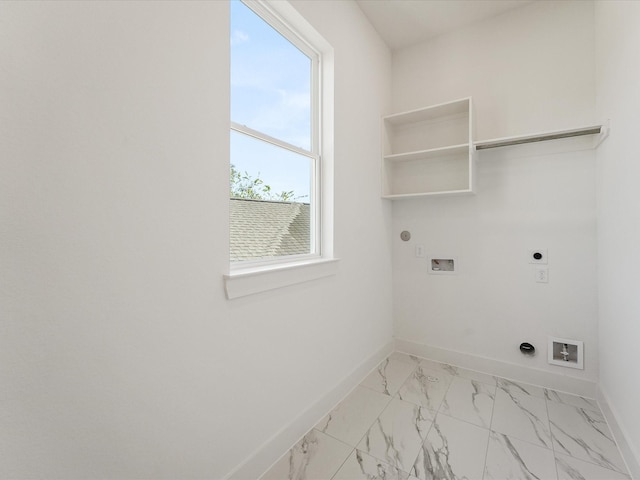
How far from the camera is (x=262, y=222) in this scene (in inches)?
58.0

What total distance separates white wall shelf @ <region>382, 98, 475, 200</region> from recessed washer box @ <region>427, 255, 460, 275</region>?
55 cm

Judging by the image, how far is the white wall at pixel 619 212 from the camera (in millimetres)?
1292

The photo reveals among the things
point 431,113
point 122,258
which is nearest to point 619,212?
point 431,113

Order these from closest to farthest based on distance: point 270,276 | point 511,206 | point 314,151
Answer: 1. point 270,276
2. point 314,151
3. point 511,206

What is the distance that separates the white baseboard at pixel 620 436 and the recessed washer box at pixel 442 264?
112cm

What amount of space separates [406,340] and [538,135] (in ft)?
6.04

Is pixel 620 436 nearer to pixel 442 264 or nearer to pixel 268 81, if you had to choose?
pixel 442 264

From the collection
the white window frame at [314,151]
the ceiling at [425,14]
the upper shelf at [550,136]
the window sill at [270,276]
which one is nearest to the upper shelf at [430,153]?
the upper shelf at [550,136]

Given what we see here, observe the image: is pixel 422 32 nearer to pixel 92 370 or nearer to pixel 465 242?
pixel 465 242

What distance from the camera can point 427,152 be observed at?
7.30 feet

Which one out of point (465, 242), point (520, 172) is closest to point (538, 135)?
point (520, 172)

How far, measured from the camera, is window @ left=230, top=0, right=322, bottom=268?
1355mm

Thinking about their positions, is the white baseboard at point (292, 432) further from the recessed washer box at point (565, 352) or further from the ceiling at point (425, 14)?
the ceiling at point (425, 14)

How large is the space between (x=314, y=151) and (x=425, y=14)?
4.79ft
